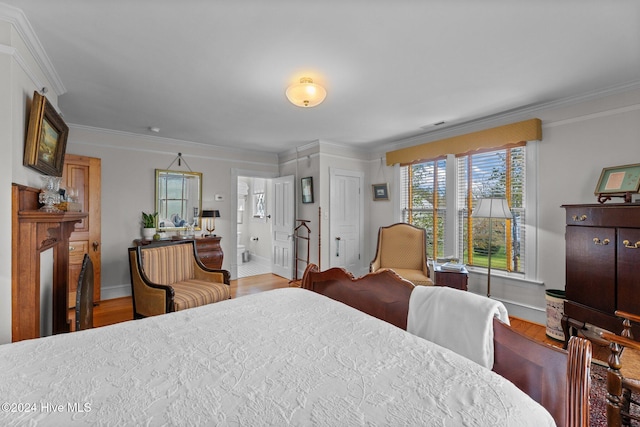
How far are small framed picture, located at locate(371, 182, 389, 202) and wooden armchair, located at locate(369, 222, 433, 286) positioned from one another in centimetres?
103

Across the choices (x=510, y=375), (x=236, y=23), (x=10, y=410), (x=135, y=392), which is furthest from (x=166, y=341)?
(x=236, y=23)

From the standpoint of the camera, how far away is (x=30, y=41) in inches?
72.7

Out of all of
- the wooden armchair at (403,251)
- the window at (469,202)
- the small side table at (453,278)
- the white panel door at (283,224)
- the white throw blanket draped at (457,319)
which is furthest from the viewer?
the white panel door at (283,224)

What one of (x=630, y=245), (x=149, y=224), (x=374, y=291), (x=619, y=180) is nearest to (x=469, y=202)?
(x=619, y=180)

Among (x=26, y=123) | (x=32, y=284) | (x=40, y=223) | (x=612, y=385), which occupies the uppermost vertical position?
(x=26, y=123)

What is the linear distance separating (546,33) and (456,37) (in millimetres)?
557

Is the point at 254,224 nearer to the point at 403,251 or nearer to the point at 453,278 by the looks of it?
the point at 403,251

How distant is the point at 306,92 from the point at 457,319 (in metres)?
1.96

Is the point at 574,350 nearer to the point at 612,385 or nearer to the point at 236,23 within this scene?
the point at 612,385

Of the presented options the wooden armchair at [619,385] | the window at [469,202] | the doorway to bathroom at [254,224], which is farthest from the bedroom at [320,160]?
the wooden armchair at [619,385]

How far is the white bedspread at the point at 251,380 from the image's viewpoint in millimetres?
777

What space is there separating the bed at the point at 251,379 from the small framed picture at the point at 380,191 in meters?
3.60

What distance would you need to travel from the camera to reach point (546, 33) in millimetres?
1803

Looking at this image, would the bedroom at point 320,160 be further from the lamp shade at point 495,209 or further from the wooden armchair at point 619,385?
the wooden armchair at point 619,385
